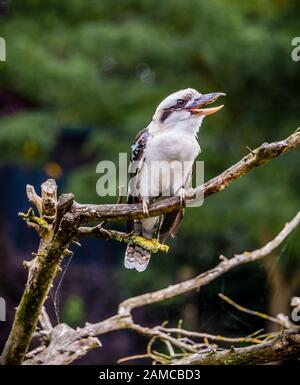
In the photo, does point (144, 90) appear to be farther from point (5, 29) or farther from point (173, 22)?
point (5, 29)

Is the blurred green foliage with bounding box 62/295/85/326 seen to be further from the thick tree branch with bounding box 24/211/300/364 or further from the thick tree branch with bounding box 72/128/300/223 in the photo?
the thick tree branch with bounding box 72/128/300/223

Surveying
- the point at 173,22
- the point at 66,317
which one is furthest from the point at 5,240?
the point at 173,22

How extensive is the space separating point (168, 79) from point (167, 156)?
2782 millimetres

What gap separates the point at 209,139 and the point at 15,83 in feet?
4.30

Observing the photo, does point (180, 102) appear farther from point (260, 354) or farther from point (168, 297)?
point (260, 354)

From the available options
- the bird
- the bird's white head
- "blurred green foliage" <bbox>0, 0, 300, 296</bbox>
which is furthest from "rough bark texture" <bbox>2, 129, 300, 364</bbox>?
"blurred green foliage" <bbox>0, 0, 300, 296</bbox>

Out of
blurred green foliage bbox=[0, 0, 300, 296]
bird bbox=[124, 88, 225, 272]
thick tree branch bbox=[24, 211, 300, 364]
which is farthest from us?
blurred green foliage bbox=[0, 0, 300, 296]

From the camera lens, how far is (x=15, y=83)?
5047 mm

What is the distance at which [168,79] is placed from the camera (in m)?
4.90

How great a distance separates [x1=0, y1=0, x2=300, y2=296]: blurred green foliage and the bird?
2.23 metres

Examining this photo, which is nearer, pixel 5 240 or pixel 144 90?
pixel 144 90

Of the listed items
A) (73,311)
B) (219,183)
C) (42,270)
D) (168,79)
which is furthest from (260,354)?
(73,311)

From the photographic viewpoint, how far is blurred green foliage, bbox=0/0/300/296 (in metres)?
4.57
